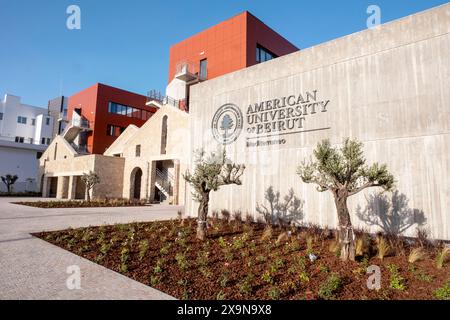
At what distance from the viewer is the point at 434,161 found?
8.59 meters

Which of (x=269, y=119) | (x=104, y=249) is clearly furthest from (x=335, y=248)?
(x=269, y=119)

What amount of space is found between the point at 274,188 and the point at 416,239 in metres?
5.30

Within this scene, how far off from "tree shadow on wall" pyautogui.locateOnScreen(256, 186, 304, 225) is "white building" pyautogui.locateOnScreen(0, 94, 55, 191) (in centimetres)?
4533

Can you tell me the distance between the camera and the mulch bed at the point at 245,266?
4910 millimetres

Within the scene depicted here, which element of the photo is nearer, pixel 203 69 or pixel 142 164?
pixel 203 69

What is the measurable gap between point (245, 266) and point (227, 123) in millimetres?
9126

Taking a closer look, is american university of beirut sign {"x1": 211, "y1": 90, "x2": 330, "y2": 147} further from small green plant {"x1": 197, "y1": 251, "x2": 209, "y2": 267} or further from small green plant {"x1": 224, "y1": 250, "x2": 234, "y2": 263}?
small green plant {"x1": 197, "y1": 251, "x2": 209, "y2": 267}

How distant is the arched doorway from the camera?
29520mm

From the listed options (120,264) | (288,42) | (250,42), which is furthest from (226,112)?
(288,42)

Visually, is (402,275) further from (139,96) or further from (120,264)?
(139,96)

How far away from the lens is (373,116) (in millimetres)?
9836

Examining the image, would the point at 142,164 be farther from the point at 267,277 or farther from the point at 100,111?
the point at 267,277

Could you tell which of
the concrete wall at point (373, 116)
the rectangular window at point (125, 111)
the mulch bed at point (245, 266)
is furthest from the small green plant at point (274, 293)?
the rectangular window at point (125, 111)

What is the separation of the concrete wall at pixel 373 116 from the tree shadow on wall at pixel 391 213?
3cm
